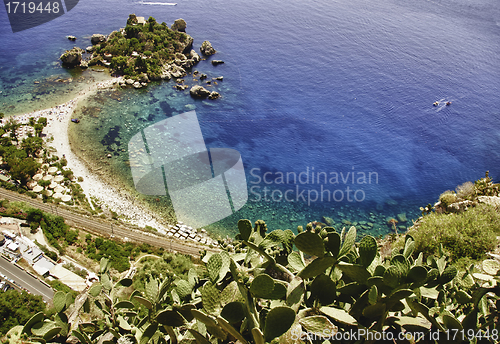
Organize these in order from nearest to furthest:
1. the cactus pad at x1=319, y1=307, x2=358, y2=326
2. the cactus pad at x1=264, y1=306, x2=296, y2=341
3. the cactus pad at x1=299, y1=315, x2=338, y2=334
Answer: the cactus pad at x1=264, y1=306, x2=296, y2=341 → the cactus pad at x1=299, y1=315, x2=338, y2=334 → the cactus pad at x1=319, y1=307, x2=358, y2=326

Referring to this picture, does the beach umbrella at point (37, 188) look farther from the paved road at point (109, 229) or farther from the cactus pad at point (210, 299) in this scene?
the cactus pad at point (210, 299)

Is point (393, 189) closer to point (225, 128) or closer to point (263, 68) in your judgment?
point (225, 128)

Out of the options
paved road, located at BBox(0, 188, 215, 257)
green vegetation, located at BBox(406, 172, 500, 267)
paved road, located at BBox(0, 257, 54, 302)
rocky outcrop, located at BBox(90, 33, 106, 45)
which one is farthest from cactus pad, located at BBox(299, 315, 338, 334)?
rocky outcrop, located at BBox(90, 33, 106, 45)

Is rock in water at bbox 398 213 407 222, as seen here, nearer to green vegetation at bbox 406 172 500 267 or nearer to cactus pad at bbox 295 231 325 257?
green vegetation at bbox 406 172 500 267

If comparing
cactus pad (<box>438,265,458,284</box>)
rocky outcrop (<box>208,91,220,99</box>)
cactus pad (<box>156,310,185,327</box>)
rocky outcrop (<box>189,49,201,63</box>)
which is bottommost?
rocky outcrop (<box>208,91,220,99</box>)

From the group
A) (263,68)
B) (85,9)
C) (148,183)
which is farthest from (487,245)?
(85,9)

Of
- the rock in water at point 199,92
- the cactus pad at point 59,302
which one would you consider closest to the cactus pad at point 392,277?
the cactus pad at point 59,302

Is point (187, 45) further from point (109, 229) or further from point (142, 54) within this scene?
point (109, 229)

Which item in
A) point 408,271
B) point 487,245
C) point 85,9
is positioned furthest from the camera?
point 85,9
